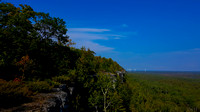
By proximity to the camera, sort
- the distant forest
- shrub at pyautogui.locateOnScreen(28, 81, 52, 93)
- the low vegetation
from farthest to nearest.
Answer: the low vegetation
the distant forest
shrub at pyautogui.locateOnScreen(28, 81, 52, 93)

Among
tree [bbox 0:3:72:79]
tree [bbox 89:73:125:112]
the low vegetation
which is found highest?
tree [bbox 0:3:72:79]

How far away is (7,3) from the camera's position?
1289 cm

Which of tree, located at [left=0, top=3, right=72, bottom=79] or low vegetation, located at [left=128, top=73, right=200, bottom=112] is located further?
low vegetation, located at [left=128, top=73, right=200, bottom=112]

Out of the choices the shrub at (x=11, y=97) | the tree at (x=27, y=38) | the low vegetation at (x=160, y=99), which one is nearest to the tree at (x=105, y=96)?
the tree at (x=27, y=38)

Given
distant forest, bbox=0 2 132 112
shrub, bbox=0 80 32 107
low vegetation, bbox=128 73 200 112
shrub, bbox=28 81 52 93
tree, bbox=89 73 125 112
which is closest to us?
shrub, bbox=0 80 32 107

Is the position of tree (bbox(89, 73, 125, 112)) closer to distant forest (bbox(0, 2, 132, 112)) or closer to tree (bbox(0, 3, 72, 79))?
distant forest (bbox(0, 2, 132, 112))

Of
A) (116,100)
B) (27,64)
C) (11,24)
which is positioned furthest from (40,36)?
(116,100)

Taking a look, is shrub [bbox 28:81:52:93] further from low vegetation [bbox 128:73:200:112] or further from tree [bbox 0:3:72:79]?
low vegetation [bbox 128:73:200:112]

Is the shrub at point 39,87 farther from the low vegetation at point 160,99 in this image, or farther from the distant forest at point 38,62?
the low vegetation at point 160,99

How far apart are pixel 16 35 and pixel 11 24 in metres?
1.26

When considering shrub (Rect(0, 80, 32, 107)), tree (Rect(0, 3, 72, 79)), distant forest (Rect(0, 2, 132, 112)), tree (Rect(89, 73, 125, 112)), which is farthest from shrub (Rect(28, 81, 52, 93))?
tree (Rect(89, 73, 125, 112))

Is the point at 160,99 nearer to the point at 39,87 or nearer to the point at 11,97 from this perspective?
the point at 39,87

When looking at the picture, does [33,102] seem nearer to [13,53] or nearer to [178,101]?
[13,53]

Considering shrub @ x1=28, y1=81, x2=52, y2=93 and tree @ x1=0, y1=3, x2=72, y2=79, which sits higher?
tree @ x1=0, y1=3, x2=72, y2=79
